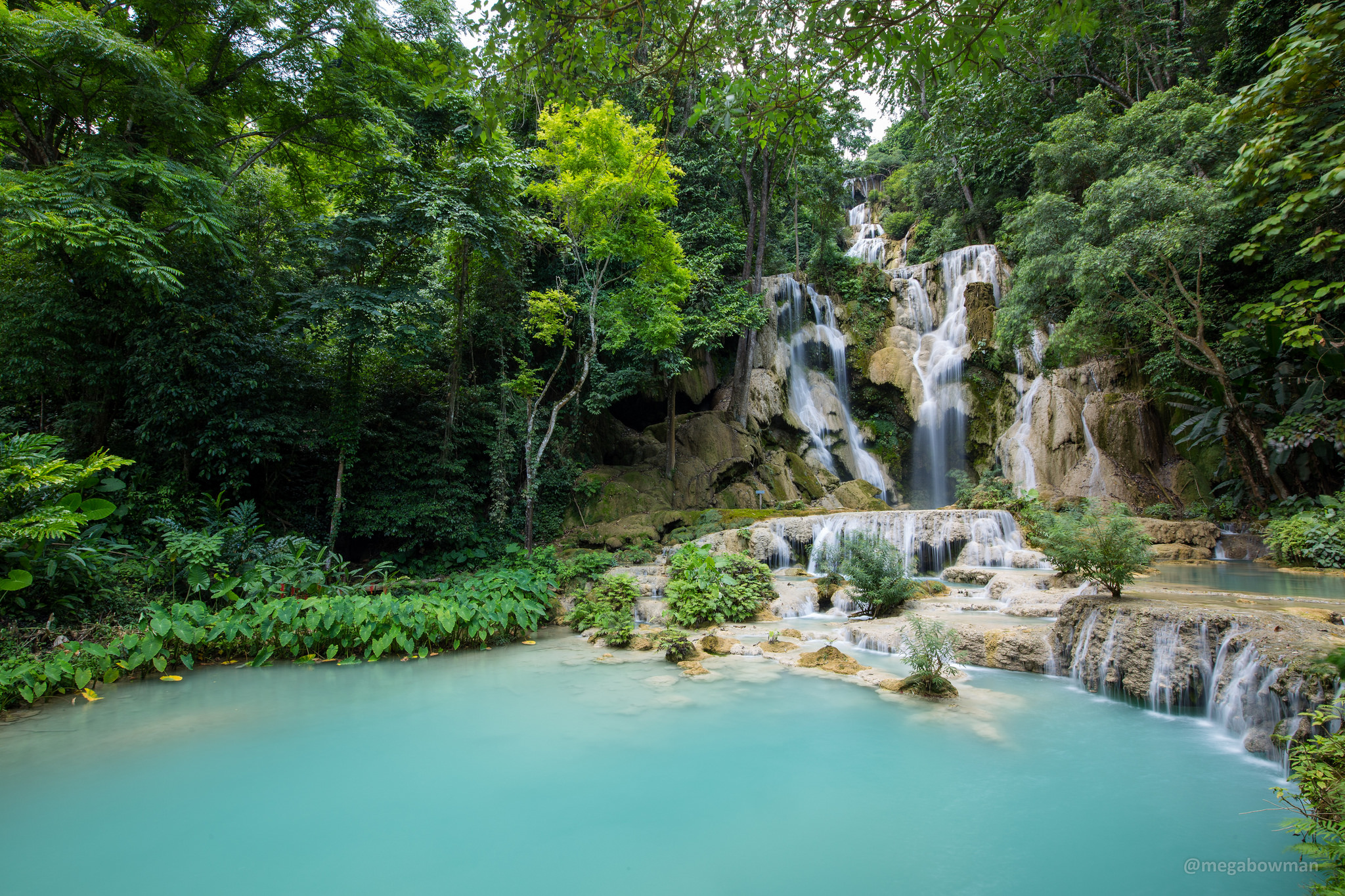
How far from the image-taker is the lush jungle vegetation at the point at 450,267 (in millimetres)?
4047

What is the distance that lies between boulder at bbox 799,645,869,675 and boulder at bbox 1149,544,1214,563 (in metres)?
7.99

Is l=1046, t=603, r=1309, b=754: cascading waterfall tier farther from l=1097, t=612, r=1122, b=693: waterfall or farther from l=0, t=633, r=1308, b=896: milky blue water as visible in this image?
l=0, t=633, r=1308, b=896: milky blue water

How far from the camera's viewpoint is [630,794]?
3.35m

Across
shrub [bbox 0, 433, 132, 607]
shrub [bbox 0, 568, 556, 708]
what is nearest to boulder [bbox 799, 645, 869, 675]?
shrub [bbox 0, 568, 556, 708]

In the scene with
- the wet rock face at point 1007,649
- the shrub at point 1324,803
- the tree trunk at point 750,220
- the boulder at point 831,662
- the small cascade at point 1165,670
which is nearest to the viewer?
the shrub at point 1324,803

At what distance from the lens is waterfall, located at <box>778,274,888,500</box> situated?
18.2m

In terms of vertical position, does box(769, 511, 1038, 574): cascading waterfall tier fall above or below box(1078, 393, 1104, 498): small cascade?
below

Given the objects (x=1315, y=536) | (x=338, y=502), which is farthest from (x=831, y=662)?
(x=1315, y=536)

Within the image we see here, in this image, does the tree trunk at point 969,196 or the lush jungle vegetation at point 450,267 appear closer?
the lush jungle vegetation at point 450,267

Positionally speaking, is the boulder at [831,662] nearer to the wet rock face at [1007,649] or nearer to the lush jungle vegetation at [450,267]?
the wet rock face at [1007,649]

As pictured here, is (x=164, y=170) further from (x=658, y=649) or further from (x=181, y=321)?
(x=658, y=649)

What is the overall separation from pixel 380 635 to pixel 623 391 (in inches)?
350

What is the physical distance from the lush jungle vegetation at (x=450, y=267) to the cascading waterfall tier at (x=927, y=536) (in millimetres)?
3977

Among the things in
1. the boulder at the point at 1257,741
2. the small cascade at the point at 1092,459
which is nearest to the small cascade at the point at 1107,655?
the boulder at the point at 1257,741
